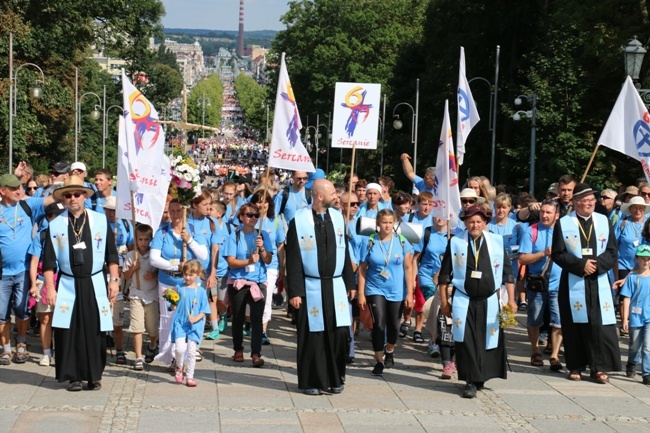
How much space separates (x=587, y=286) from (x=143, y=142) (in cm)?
437

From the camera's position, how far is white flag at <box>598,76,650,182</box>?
520 inches

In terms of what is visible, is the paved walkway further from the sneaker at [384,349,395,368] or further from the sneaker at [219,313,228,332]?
the sneaker at [219,313,228,332]

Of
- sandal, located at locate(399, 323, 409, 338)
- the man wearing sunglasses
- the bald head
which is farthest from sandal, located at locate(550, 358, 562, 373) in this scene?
the man wearing sunglasses

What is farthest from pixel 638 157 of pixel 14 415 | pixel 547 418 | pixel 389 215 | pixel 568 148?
pixel 568 148

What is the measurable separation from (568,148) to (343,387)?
1133 inches

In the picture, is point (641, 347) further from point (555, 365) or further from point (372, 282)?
point (372, 282)

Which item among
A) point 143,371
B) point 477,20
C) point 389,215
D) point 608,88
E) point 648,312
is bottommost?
point 143,371

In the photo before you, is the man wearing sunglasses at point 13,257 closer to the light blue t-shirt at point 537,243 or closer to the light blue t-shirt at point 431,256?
the light blue t-shirt at point 431,256

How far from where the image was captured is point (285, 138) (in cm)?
1183

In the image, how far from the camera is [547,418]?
30.9 ft

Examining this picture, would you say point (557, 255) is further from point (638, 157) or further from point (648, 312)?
point (638, 157)

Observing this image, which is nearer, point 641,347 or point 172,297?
point 172,297

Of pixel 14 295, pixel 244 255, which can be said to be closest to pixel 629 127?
pixel 244 255

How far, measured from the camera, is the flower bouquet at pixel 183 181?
40.8 ft
